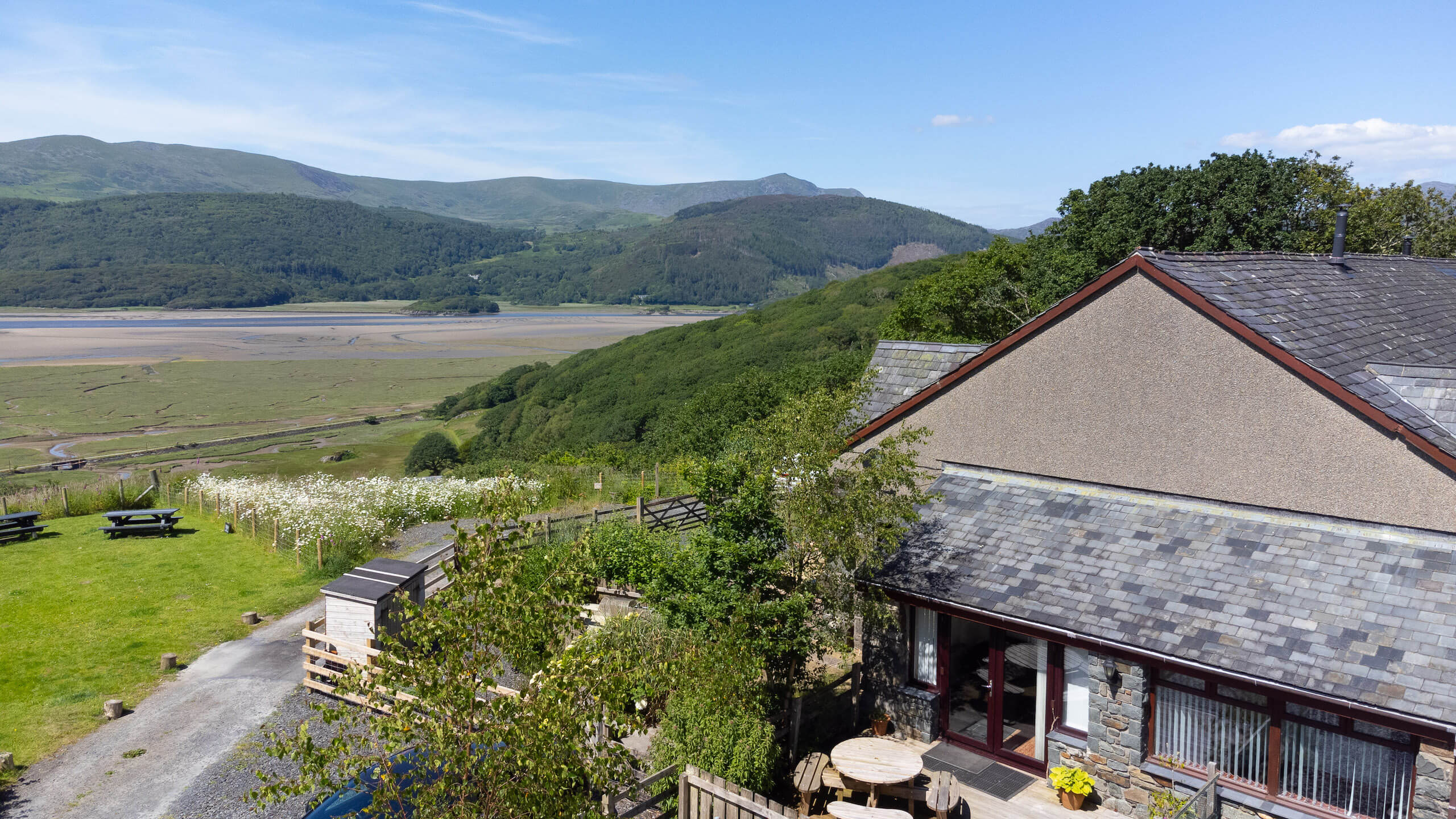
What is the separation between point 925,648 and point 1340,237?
41.3 feet

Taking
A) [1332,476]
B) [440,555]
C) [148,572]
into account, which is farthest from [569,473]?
[1332,476]

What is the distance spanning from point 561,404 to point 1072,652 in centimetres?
8040

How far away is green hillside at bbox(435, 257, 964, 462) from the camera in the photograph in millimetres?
45688

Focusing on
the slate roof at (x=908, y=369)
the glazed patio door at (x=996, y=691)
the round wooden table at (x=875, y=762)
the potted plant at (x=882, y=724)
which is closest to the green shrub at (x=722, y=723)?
the round wooden table at (x=875, y=762)

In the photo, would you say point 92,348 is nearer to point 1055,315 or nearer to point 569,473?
point 569,473

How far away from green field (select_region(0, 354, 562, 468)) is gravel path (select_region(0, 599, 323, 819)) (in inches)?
2224

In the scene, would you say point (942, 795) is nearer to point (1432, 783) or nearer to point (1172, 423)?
point (1432, 783)

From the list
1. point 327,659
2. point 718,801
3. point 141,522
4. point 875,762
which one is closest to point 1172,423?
point 875,762

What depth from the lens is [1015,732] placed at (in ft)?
40.3

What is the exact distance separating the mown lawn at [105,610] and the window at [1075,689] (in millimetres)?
15199

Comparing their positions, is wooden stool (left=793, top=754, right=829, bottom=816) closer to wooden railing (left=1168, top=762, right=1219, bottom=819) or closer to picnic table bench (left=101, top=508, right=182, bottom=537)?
wooden railing (left=1168, top=762, right=1219, bottom=819)

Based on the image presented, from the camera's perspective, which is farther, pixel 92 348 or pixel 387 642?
pixel 92 348

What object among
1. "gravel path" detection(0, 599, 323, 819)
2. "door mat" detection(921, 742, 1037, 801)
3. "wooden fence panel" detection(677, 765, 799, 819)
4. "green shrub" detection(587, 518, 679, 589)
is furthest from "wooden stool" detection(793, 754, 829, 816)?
"gravel path" detection(0, 599, 323, 819)

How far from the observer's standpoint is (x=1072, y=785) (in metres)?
10.9
